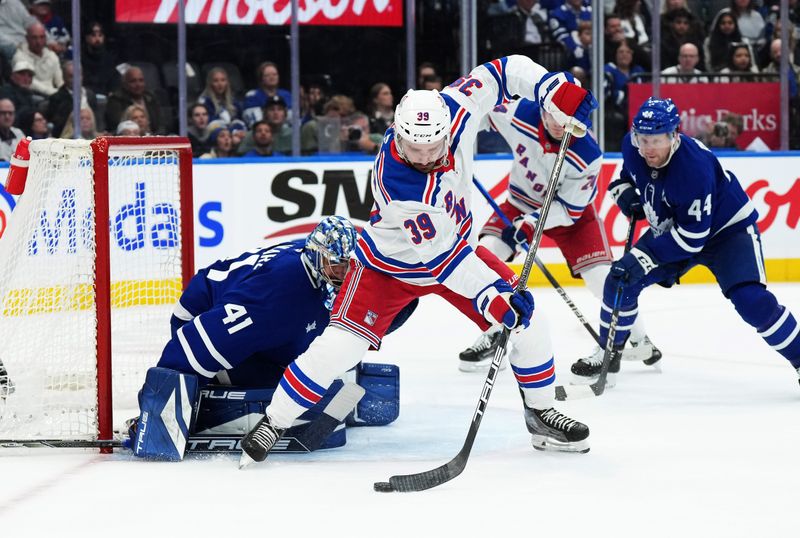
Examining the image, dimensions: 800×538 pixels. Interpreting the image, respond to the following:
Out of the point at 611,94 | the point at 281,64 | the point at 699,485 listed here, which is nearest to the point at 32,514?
the point at 699,485

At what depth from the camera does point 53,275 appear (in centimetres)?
358

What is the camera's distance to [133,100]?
6.73 m

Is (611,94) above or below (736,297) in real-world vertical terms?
above

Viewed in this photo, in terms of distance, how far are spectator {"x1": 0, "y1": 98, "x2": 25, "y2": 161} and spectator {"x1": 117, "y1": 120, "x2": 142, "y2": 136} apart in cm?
50

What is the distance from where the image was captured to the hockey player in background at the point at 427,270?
9.59 feet

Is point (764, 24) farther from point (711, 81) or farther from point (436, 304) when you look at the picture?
point (436, 304)

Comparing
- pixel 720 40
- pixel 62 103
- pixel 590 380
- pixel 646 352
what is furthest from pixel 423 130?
pixel 720 40

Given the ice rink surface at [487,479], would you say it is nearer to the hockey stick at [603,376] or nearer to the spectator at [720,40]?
the hockey stick at [603,376]

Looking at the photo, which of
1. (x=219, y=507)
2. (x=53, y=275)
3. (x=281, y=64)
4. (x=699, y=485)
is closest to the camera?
(x=219, y=507)

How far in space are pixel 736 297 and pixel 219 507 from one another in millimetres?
1882

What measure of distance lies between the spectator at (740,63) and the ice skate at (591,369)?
3.52 metres

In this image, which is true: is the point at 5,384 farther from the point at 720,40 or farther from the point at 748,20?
the point at 748,20

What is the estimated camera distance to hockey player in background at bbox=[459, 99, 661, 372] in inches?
169

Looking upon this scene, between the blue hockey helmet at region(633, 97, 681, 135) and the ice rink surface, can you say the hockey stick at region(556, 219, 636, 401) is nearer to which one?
the ice rink surface
